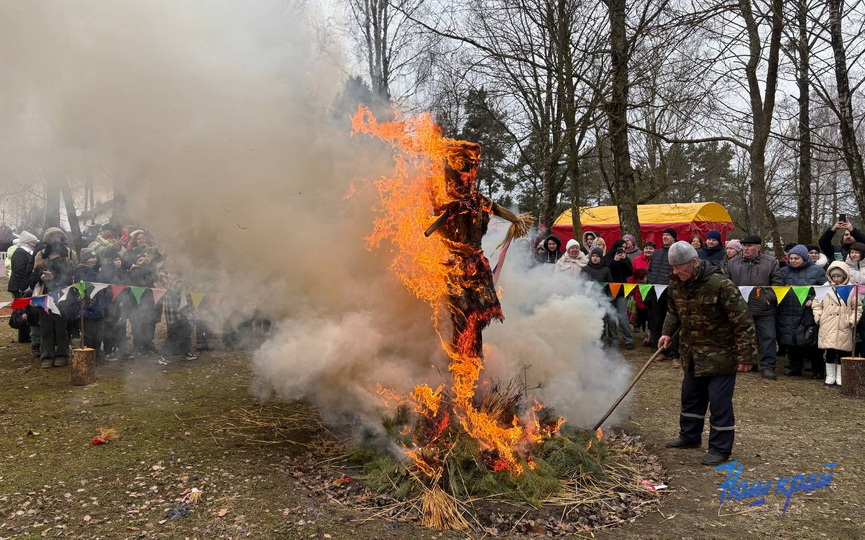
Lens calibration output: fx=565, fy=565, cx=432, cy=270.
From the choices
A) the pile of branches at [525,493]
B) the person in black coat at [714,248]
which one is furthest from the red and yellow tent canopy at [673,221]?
the pile of branches at [525,493]

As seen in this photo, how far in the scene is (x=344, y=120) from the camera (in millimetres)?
5926

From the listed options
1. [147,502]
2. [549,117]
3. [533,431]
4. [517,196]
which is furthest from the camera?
[517,196]

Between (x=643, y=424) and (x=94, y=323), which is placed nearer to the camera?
(x=643, y=424)

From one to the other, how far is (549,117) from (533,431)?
1348 cm

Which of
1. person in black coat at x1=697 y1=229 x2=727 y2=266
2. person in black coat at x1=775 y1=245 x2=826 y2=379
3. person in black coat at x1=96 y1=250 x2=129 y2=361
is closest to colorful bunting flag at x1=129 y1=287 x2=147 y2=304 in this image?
person in black coat at x1=96 y1=250 x2=129 y2=361

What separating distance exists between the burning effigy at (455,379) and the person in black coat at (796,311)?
5188 millimetres

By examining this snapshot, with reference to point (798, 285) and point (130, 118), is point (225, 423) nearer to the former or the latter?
point (130, 118)

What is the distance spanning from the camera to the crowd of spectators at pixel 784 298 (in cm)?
836

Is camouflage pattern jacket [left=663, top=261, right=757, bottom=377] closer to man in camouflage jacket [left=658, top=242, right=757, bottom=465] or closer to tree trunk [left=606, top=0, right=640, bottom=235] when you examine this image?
man in camouflage jacket [left=658, top=242, right=757, bottom=465]

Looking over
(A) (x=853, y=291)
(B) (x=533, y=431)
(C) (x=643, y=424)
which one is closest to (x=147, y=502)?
(B) (x=533, y=431)

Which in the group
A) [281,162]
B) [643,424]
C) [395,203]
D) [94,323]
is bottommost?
[643,424]

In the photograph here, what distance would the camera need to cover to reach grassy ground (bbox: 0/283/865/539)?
414cm

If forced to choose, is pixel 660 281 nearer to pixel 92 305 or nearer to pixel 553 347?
pixel 553 347

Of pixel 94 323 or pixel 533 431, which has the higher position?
pixel 94 323
